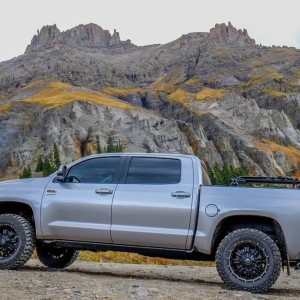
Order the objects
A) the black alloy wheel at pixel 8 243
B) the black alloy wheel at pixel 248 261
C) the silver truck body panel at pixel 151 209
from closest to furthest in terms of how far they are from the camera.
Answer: the black alloy wheel at pixel 248 261 → the silver truck body panel at pixel 151 209 → the black alloy wheel at pixel 8 243

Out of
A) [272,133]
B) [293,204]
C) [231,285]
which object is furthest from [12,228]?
[272,133]

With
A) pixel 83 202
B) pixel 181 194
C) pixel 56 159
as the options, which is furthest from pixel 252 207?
pixel 56 159

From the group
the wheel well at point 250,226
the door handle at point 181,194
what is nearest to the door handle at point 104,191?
the door handle at point 181,194

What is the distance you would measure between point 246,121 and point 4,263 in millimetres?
164254

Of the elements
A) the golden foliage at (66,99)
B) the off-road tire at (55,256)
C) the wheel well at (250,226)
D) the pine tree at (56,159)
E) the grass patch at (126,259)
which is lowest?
the grass patch at (126,259)

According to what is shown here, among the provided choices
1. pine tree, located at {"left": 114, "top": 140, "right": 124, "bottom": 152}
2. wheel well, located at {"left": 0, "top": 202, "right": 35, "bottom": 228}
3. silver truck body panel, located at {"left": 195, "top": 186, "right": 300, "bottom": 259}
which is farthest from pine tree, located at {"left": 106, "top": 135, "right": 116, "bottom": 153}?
silver truck body panel, located at {"left": 195, "top": 186, "right": 300, "bottom": 259}

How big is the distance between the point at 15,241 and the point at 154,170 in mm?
3166

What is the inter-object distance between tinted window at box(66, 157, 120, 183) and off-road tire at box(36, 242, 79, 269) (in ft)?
8.40

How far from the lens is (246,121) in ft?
561

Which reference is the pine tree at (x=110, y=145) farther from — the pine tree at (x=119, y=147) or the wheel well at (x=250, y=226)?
the wheel well at (x=250, y=226)

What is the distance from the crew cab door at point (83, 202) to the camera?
10.2 metres

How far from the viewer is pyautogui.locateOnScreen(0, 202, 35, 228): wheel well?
1115cm

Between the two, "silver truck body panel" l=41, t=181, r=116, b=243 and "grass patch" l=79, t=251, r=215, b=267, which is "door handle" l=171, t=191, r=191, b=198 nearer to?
"silver truck body panel" l=41, t=181, r=116, b=243

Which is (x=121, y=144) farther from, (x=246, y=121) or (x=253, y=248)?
(x=253, y=248)
